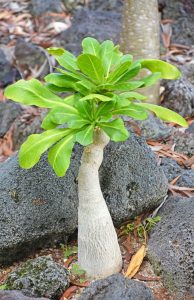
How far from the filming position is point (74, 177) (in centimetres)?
271

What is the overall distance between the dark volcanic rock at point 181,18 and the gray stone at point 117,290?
3.87 meters

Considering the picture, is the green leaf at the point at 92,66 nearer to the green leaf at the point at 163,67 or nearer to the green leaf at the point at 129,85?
the green leaf at the point at 129,85

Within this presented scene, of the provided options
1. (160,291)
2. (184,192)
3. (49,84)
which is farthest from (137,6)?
(160,291)

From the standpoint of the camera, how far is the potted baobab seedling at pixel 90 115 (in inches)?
85.5

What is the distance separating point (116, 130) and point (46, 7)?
460cm

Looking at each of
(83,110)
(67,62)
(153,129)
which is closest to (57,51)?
(67,62)

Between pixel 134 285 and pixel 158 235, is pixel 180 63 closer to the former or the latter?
pixel 158 235

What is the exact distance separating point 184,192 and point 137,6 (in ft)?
5.48

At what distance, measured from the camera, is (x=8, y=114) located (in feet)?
15.9

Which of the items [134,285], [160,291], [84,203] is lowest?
[160,291]

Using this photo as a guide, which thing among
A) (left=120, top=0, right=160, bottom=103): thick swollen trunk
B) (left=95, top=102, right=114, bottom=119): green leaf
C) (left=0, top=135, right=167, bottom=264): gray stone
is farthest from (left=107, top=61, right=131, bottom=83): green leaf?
(left=120, top=0, right=160, bottom=103): thick swollen trunk

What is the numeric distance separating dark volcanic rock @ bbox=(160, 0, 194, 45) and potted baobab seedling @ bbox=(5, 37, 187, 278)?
3403 mm

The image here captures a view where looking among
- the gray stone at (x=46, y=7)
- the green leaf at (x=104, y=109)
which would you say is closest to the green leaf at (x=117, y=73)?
the green leaf at (x=104, y=109)

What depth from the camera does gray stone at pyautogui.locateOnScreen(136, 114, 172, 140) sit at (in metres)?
3.70
